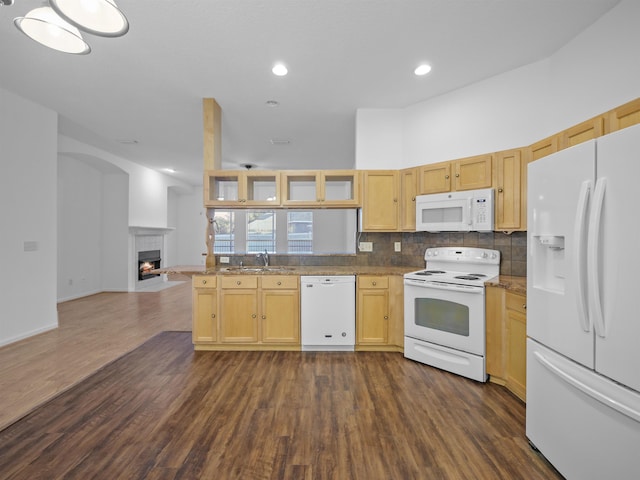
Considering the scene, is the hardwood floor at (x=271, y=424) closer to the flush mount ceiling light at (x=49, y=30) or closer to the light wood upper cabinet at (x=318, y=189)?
the light wood upper cabinet at (x=318, y=189)

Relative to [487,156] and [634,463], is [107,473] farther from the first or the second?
[487,156]

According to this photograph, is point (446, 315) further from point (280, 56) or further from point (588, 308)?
point (280, 56)

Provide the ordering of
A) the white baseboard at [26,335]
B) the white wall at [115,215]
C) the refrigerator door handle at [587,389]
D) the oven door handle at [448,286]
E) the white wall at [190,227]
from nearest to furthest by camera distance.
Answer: the refrigerator door handle at [587,389] → the oven door handle at [448,286] → the white baseboard at [26,335] → the white wall at [115,215] → the white wall at [190,227]

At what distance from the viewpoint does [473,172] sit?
3.00 meters

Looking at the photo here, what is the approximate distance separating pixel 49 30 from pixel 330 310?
3244 mm

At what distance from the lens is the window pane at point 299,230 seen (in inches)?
298

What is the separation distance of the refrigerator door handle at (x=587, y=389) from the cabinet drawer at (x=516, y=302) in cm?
61

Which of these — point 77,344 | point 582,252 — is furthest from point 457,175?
point 77,344

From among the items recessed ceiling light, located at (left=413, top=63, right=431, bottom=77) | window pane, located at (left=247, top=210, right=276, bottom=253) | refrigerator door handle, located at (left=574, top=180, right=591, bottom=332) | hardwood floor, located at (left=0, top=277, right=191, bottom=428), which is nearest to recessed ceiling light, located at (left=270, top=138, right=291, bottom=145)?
recessed ceiling light, located at (left=413, top=63, right=431, bottom=77)

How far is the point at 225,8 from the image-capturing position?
2.15 meters

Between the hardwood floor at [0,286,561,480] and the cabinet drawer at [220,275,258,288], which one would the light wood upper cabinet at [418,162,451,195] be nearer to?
the hardwood floor at [0,286,561,480]

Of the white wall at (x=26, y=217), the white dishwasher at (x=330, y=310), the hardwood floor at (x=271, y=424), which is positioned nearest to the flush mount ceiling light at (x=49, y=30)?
the white wall at (x=26, y=217)

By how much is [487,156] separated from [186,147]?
5.08 meters

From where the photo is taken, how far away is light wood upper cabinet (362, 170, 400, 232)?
3.57 metres
